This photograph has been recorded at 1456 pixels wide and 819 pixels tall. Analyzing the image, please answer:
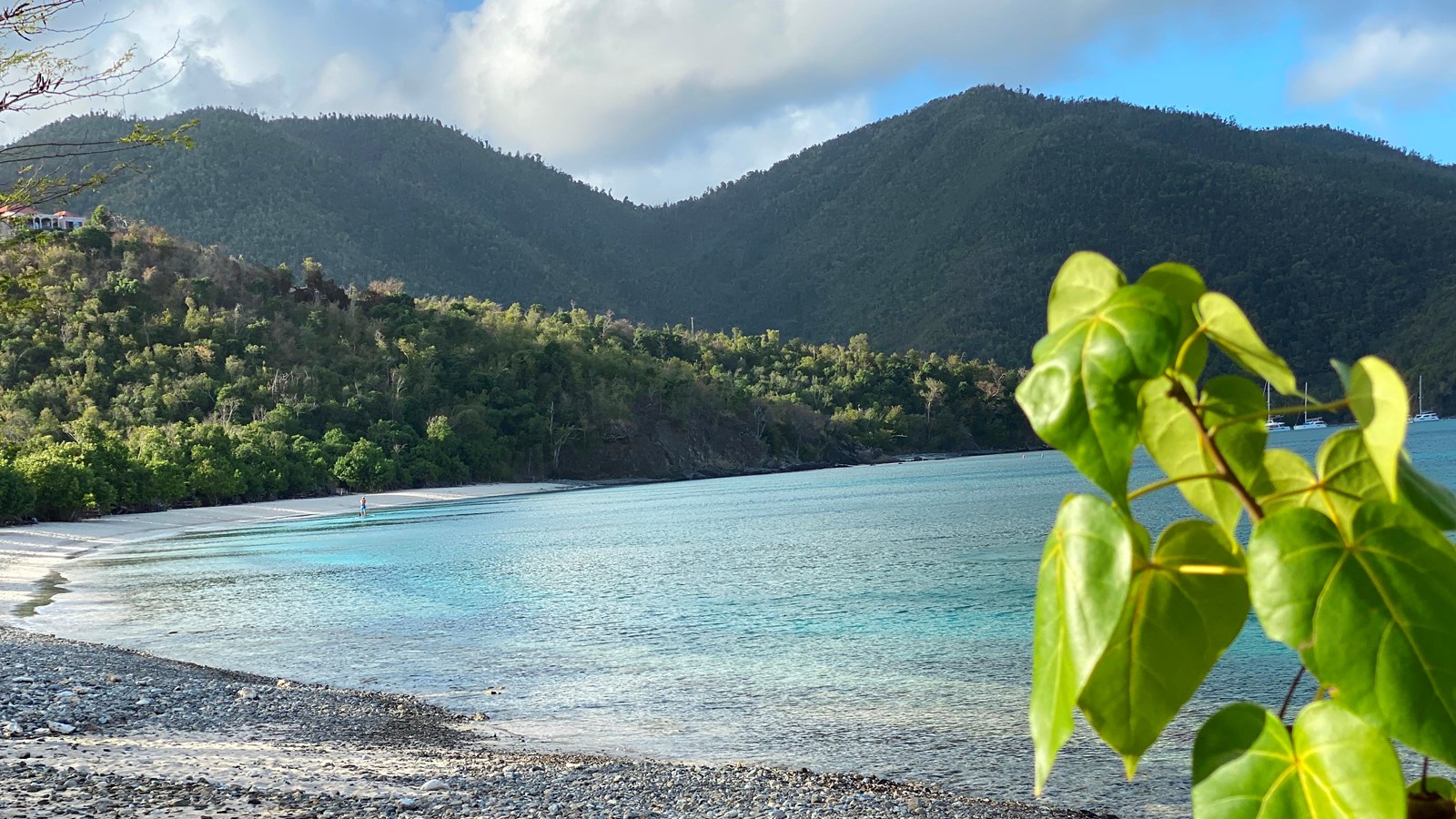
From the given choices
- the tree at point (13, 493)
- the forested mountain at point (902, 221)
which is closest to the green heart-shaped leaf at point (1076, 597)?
the tree at point (13, 493)

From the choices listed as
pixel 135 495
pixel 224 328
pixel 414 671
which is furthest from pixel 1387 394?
pixel 224 328

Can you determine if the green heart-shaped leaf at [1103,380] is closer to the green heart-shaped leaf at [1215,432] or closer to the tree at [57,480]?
the green heart-shaped leaf at [1215,432]

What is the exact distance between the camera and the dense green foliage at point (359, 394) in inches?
2019

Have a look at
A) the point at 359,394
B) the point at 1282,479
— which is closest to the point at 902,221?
the point at 359,394

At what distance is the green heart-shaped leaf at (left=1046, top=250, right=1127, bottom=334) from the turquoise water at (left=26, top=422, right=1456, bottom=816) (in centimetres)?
793

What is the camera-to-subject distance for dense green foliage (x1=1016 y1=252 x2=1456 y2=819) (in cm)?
42

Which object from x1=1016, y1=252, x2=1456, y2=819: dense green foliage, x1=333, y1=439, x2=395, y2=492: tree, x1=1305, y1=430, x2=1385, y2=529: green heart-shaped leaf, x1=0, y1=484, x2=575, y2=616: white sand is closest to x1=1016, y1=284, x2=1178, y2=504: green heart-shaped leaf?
x1=1016, y1=252, x2=1456, y2=819: dense green foliage

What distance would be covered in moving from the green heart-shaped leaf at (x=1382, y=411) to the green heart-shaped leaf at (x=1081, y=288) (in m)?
0.10

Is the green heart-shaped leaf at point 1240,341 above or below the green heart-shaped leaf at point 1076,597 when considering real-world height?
above

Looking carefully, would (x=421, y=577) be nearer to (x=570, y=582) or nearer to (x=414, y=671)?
(x=570, y=582)

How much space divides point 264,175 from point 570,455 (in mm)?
57457

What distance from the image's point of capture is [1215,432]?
1.69ft

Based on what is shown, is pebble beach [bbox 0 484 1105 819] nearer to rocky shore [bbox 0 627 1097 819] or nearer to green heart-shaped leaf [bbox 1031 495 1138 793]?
rocky shore [bbox 0 627 1097 819]

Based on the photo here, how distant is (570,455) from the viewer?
81.7m
